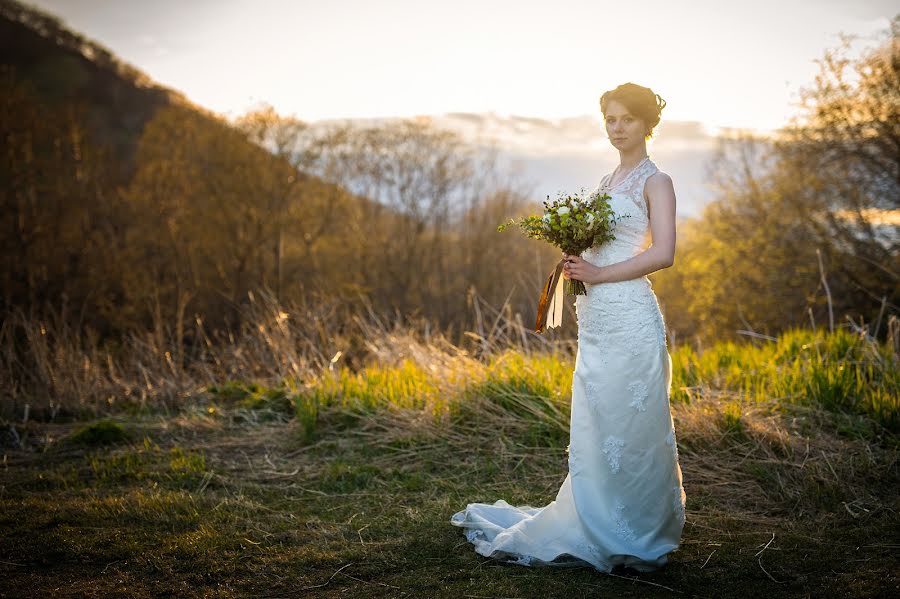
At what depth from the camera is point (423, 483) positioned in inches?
199

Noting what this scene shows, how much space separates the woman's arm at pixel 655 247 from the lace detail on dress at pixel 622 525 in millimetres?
1145

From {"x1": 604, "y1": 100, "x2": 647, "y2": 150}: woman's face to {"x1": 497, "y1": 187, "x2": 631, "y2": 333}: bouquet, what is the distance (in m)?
0.30

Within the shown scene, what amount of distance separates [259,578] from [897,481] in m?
4.19

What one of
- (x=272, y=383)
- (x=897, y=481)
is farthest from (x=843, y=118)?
(x=272, y=383)

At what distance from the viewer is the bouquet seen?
330cm

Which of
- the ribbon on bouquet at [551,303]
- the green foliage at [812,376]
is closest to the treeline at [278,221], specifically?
the green foliage at [812,376]

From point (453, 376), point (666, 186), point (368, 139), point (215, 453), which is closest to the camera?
point (666, 186)

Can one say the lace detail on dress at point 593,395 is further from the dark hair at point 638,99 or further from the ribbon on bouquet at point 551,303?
the dark hair at point 638,99

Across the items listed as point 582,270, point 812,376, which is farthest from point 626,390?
point 812,376

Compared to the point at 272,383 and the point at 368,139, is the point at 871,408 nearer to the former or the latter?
the point at 272,383

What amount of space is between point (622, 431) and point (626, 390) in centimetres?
21

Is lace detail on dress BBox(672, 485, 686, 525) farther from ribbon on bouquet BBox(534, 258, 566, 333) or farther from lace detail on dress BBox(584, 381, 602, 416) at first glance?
ribbon on bouquet BBox(534, 258, 566, 333)

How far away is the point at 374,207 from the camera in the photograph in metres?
21.8

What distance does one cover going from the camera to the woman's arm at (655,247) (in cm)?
328
